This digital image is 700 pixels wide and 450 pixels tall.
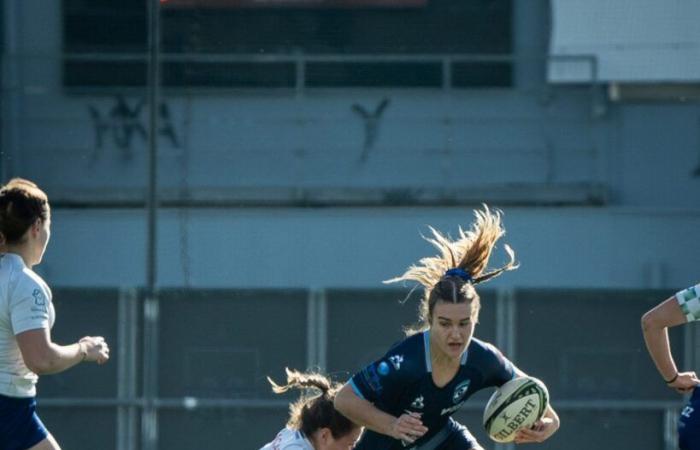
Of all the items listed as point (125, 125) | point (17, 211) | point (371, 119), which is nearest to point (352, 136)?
point (371, 119)

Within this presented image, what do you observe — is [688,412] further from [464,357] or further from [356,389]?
[356,389]

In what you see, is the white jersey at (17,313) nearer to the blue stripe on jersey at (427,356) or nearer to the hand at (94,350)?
the hand at (94,350)

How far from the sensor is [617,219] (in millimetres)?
10047

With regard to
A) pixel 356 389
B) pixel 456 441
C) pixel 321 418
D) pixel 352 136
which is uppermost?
pixel 352 136

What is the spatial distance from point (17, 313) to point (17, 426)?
0.40m

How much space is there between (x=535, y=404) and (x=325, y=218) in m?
5.09

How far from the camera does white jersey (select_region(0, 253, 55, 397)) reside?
4.49 metres

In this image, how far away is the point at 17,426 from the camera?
4.64 metres

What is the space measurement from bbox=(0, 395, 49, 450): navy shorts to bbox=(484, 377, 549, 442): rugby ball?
63.8 inches

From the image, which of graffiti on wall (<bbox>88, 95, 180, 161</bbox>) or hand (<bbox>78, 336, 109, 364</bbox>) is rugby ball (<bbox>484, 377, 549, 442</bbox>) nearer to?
hand (<bbox>78, 336, 109, 364</bbox>)

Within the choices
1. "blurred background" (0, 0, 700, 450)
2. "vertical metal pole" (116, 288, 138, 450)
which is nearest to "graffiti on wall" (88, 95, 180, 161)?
"blurred background" (0, 0, 700, 450)

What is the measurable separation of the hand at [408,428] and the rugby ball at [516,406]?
0.53 meters

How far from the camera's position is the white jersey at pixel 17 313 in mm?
4492

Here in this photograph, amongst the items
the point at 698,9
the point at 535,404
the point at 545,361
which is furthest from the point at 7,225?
the point at 698,9
